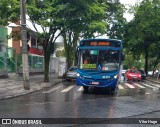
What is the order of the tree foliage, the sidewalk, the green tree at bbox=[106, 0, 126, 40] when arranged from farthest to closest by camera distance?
the green tree at bbox=[106, 0, 126, 40], the tree foliage, the sidewalk

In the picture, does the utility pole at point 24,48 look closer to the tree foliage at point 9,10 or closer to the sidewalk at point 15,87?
the sidewalk at point 15,87

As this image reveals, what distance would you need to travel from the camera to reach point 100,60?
736 inches

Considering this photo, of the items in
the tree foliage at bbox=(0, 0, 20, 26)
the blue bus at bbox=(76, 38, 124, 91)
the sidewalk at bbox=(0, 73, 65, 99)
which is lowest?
the sidewalk at bbox=(0, 73, 65, 99)

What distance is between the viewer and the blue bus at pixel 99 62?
1870 centimetres

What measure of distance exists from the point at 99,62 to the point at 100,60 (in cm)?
13

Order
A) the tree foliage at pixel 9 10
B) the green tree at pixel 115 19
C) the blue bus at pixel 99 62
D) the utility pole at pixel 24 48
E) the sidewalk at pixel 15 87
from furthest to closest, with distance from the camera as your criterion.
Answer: the green tree at pixel 115 19, the tree foliage at pixel 9 10, the utility pole at pixel 24 48, the blue bus at pixel 99 62, the sidewalk at pixel 15 87

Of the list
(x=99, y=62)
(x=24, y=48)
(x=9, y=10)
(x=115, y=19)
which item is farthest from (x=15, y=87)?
(x=115, y=19)

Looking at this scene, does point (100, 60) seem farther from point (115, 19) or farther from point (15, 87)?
point (115, 19)

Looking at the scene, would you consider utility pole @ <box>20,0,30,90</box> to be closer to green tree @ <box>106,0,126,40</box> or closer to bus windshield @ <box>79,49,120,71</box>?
bus windshield @ <box>79,49,120,71</box>

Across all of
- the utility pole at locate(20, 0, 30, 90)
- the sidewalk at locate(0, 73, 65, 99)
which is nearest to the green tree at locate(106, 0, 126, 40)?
the sidewalk at locate(0, 73, 65, 99)

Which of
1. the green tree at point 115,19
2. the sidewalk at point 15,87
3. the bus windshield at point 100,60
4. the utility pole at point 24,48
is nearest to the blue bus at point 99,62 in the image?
the bus windshield at point 100,60

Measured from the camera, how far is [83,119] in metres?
9.80

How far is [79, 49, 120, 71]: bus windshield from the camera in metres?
18.7

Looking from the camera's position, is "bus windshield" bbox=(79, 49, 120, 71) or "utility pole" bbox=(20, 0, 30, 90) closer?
"bus windshield" bbox=(79, 49, 120, 71)
